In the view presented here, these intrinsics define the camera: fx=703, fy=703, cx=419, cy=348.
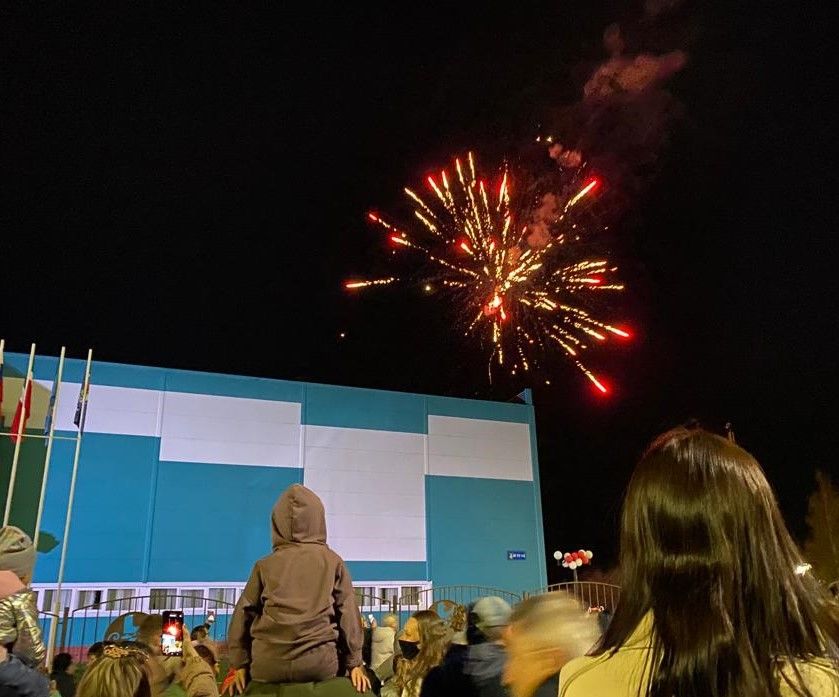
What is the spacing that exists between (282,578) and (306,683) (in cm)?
57

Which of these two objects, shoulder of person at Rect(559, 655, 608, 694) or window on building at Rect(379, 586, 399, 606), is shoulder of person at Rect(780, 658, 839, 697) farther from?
window on building at Rect(379, 586, 399, 606)

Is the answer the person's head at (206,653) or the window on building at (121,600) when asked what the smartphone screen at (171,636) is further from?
the window on building at (121,600)

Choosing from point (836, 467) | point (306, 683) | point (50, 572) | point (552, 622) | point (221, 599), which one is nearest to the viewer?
point (552, 622)

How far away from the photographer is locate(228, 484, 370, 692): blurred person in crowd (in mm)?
3844

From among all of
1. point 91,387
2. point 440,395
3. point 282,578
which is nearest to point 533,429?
point 440,395

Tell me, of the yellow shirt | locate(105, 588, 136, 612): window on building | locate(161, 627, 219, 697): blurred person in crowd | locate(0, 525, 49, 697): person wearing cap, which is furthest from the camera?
locate(105, 588, 136, 612): window on building

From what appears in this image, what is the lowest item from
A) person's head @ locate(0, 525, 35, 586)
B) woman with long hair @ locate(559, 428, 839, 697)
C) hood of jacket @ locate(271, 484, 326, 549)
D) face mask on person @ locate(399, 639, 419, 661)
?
face mask on person @ locate(399, 639, 419, 661)

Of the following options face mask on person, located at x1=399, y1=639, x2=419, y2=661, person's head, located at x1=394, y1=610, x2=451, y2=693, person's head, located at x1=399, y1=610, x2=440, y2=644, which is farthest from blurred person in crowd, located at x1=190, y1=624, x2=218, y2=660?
person's head, located at x1=394, y1=610, x2=451, y2=693

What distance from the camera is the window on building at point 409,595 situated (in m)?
18.0

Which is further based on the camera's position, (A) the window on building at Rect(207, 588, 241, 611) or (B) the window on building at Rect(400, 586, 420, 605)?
(B) the window on building at Rect(400, 586, 420, 605)

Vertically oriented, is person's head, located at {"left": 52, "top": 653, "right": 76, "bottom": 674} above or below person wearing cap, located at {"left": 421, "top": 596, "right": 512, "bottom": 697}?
below

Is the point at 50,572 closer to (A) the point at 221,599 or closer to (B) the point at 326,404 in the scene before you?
(A) the point at 221,599

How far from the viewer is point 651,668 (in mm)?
1147

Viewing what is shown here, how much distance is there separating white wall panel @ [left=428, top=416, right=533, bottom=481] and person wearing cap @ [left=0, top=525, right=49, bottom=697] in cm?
1610
